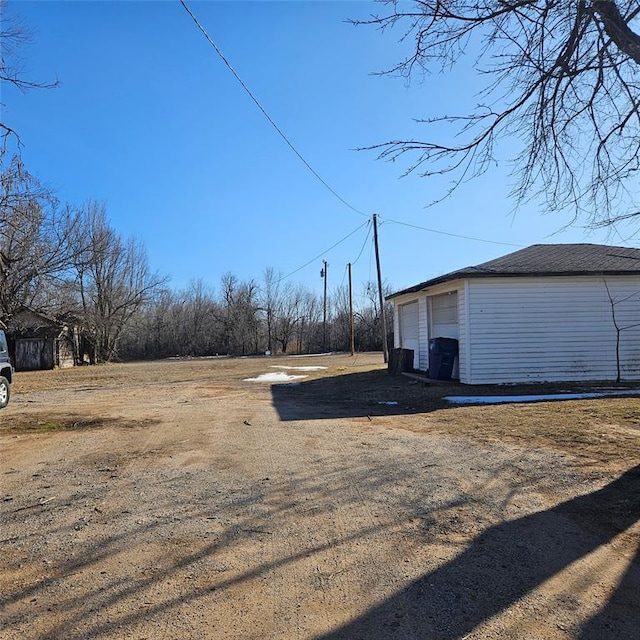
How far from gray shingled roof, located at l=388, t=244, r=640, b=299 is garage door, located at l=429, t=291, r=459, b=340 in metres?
0.77

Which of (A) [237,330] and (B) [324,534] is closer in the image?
(B) [324,534]

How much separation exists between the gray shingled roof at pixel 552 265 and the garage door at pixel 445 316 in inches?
30.5

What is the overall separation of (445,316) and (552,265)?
3.54 meters

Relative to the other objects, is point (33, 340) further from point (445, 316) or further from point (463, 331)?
point (463, 331)

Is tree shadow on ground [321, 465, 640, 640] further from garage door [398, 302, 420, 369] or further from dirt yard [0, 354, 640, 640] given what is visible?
garage door [398, 302, 420, 369]

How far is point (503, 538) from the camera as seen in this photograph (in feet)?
12.7

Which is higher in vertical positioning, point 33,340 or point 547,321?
point 33,340

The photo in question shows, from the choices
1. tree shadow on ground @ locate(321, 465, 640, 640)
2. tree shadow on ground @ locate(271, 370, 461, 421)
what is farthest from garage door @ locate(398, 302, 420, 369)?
tree shadow on ground @ locate(321, 465, 640, 640)

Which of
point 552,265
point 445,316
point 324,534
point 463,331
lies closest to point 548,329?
point 552,265

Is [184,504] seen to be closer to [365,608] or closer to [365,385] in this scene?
[365,608]

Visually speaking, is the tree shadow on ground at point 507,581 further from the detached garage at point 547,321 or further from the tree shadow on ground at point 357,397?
the detached garage at point 547,321

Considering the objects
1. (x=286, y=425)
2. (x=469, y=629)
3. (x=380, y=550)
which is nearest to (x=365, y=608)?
(x=469, y=629)

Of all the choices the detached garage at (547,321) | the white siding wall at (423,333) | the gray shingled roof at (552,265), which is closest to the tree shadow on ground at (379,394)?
the detached garage at (547,321)

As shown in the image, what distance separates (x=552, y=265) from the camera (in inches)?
611
